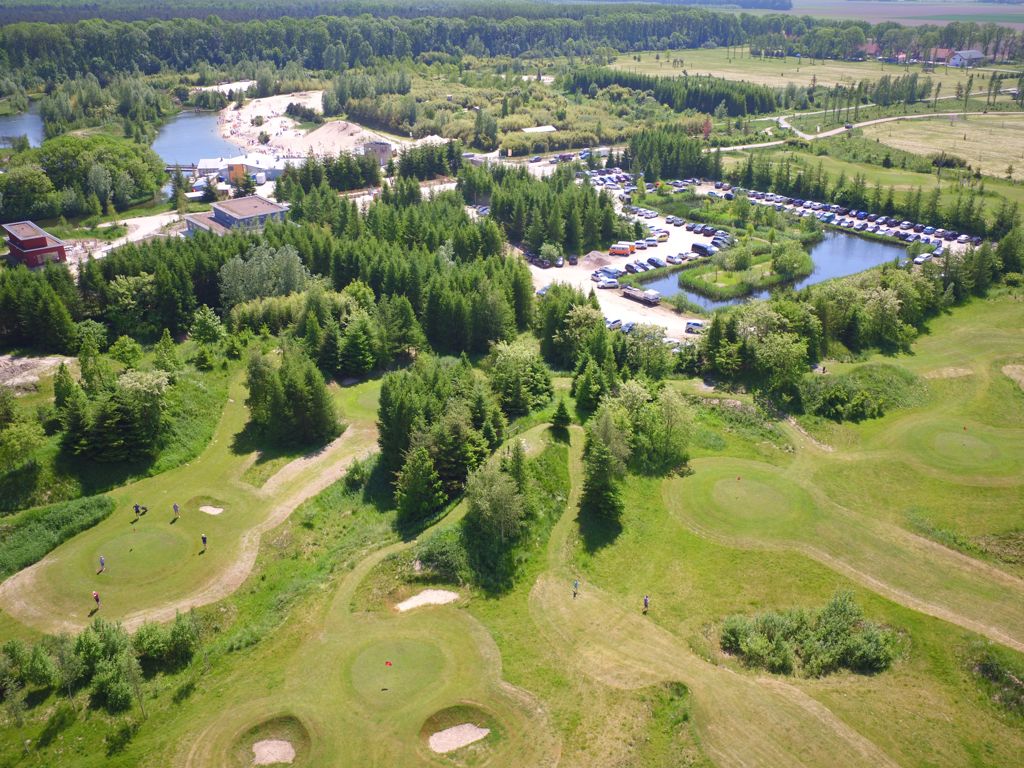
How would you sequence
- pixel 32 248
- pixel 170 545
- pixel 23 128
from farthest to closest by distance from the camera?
A: pixel 23 128 < pixel 32 248 < pixel 170 545

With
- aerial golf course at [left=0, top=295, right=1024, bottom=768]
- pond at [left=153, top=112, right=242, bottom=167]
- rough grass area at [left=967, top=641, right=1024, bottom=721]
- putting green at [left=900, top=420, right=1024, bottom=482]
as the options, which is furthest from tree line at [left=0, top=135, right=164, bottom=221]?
rough grass area at [left=967, top=641, right=1024, bottom=721]

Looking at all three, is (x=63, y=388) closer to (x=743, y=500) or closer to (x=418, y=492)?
(x=418, y=492)

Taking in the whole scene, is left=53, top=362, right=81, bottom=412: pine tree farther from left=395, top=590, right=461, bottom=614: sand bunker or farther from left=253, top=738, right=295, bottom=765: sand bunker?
left=253, top=738, right=295, bottom=765: sand bunker

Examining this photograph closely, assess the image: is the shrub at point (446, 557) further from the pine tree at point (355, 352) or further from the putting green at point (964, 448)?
the putting green at point (964, 448)

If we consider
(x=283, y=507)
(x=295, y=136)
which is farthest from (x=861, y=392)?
(x=295, y=136)

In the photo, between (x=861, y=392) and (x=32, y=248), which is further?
(x=32, y=248)
